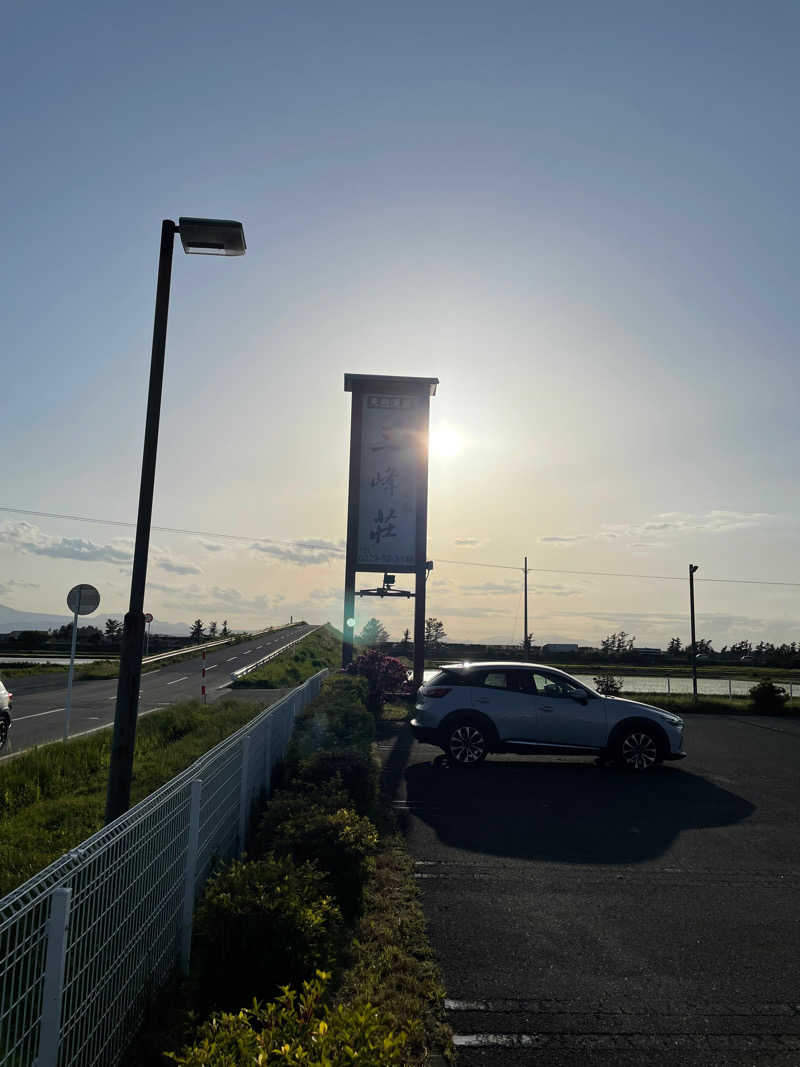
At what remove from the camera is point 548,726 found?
1295cm

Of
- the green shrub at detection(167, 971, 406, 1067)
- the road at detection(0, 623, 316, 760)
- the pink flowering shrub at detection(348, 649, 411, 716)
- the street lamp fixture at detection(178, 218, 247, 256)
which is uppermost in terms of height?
the street lamp fixture at detection(178, 218, 247, 256)

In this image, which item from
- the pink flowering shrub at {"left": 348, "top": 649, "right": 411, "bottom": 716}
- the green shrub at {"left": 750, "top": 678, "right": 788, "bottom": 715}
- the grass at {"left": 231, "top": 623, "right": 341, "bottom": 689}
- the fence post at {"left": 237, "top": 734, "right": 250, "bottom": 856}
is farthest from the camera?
the grass at {"left": 231, "top": 623, "right": 341, "bottom": 689}

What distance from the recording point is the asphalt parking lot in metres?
4.43

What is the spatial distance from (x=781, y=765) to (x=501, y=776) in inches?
237

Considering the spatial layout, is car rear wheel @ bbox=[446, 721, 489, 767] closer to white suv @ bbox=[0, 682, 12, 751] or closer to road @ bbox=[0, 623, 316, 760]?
road @ bbox=[0, 623, 316, 760]

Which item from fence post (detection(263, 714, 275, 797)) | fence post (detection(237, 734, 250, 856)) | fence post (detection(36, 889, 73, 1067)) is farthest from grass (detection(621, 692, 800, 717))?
fence post (detection(36, 889, 73, 1067))

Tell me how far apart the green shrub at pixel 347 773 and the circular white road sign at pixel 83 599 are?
8.08 m

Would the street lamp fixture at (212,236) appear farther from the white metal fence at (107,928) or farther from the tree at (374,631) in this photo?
the tree at (374,631)

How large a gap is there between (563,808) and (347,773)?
3505 millimetres

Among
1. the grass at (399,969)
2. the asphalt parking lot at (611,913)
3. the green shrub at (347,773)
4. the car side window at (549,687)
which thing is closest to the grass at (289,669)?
the car side window at (549,687)

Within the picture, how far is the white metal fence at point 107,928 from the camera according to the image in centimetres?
294

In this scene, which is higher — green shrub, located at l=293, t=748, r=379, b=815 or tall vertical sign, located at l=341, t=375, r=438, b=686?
tall vertical sign, located at l=341, t=375, r=438, b=686

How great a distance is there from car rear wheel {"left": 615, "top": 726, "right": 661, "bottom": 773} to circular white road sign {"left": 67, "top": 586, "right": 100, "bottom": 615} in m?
10.3

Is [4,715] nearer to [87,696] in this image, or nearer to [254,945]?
[87,696]
